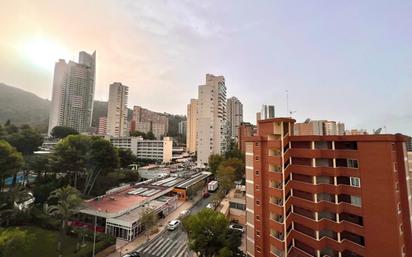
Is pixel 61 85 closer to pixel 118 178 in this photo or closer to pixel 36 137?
pixel 36 137

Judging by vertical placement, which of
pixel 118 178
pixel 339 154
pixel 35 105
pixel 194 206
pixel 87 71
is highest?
pixel 87 71

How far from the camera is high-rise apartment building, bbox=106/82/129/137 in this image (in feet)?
427

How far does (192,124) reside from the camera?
121 metres

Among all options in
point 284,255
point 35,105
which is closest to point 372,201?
point 284,255

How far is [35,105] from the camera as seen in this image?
19538 cm

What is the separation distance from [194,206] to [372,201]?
34.1 m

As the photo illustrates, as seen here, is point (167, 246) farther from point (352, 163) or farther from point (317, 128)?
point (317, 128)

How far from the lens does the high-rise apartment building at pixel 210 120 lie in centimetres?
9019

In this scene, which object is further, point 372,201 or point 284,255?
point 284,255

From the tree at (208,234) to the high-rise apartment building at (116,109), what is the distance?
117155 mm

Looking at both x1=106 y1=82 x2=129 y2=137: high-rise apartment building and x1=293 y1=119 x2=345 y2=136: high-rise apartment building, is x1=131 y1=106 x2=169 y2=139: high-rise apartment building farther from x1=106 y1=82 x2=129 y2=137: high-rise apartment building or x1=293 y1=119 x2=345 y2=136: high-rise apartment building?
x1=293 y1=119 x2=345 y2=136: high-rise apartment building

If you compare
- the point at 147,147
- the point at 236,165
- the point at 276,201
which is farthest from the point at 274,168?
the point at 147,147

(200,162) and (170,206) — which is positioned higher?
(200,162)

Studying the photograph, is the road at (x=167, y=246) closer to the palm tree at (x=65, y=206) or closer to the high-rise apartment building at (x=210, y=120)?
the palm tree at (x=65, y=206)
